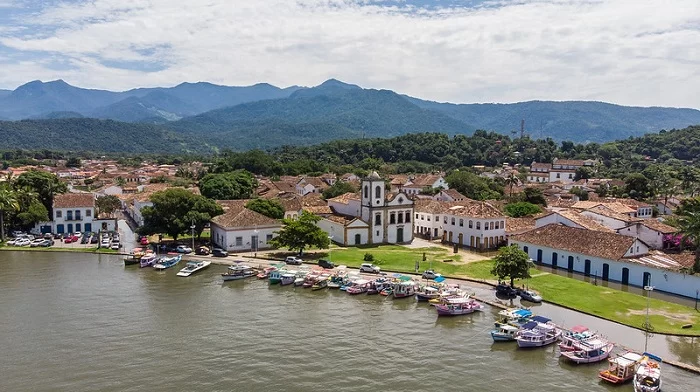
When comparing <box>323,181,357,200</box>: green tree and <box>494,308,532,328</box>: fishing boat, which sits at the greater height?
<box>323,181,357,200</box>: green tree

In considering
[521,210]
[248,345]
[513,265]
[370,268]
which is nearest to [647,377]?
[513,265]

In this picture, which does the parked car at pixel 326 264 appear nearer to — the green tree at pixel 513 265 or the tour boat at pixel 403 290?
the tour boat at pixel 403 290

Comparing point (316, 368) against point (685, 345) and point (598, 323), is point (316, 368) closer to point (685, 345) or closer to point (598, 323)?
point (598, 323)

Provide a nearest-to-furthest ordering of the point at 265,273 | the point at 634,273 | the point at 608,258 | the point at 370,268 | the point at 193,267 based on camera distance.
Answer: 1. the point at 634,273
2. the point at 608,258
3. the point at 265,273
4. the point at 370,268
5. the point at 193,267

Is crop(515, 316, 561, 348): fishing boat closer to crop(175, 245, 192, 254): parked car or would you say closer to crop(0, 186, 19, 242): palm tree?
crop(175, 245, 192, 254): parked car

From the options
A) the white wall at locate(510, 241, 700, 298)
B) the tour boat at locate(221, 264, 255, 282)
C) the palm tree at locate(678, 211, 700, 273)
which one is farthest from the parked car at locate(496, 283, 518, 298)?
the tour boat at locate(221, 264, 255, 282)

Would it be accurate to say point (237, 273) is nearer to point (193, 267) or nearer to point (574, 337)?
point (193, 267)
